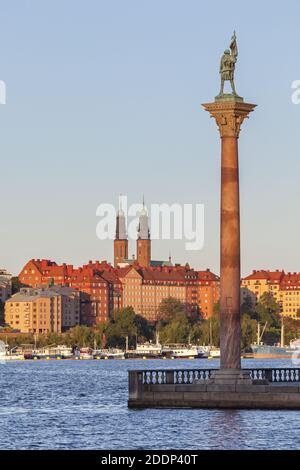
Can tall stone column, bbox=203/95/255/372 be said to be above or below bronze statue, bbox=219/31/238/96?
below

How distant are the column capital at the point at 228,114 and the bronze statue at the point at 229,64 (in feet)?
2.55

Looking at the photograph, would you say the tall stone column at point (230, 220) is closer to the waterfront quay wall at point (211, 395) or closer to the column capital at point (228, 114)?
the column capital at point (228, 114)

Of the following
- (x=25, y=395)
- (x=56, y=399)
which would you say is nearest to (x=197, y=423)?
(x=56, y=399)

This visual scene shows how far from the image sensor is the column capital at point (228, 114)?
62.9 metres

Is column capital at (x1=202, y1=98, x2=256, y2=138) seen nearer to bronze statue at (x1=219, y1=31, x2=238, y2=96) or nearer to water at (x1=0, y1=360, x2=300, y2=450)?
bronze statue at (x1=219, y1=31, x2=238, y2=96)

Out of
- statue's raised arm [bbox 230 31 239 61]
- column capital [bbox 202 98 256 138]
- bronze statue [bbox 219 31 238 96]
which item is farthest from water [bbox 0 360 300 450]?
statue's raised arm [bbox 230 31 239 61]

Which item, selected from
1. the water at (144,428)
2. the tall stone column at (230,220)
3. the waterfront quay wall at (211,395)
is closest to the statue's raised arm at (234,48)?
the tall stone column at (230,220)

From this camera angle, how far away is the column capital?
62.9m

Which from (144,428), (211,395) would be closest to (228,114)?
(211,395)

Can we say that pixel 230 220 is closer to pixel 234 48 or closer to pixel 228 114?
pixel 228 114

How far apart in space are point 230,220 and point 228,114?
13.1ft
